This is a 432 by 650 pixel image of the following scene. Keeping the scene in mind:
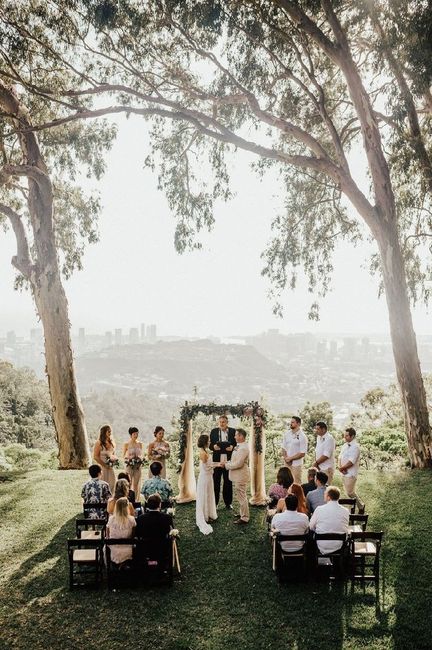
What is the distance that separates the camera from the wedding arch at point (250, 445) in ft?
30.8

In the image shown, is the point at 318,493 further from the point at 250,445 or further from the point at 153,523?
the point at 250,445

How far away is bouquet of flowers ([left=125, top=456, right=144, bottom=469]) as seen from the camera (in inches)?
359

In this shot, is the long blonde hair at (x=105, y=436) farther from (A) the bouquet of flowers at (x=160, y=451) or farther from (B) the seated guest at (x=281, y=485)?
(B) the seated guest at (x=281, y=485)

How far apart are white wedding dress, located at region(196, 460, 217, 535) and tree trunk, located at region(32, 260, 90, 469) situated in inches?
241

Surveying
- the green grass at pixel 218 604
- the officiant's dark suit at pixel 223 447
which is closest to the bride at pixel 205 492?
the green grass at pixel 218 604

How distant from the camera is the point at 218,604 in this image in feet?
19.4

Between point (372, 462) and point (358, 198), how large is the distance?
22.3 feet

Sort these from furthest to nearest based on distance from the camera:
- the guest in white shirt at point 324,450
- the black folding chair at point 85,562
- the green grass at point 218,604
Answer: the guest in white shirt at point 324,450
the black folding chair at point 85,562
the green grass at point 218,604

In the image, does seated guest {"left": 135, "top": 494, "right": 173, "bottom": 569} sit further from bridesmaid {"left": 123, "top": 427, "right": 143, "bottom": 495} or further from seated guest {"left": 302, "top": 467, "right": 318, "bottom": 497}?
bridesmaid {"left": 123, "top": 427, "right": 143, "bottom": 495}

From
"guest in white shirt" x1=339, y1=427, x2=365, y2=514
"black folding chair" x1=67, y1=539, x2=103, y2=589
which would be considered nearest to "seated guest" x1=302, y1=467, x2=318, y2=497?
"guest in white shirt" x1=339, y1=427, x2=365, y2=514

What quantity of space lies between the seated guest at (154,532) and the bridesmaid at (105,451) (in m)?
2.59

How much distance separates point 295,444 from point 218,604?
151 inches

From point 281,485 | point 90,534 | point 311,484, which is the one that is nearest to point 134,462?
point 90,534

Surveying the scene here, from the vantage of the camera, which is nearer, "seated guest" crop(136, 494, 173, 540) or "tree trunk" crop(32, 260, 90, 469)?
"seated guest" crop(136, 494, 173, 540)
